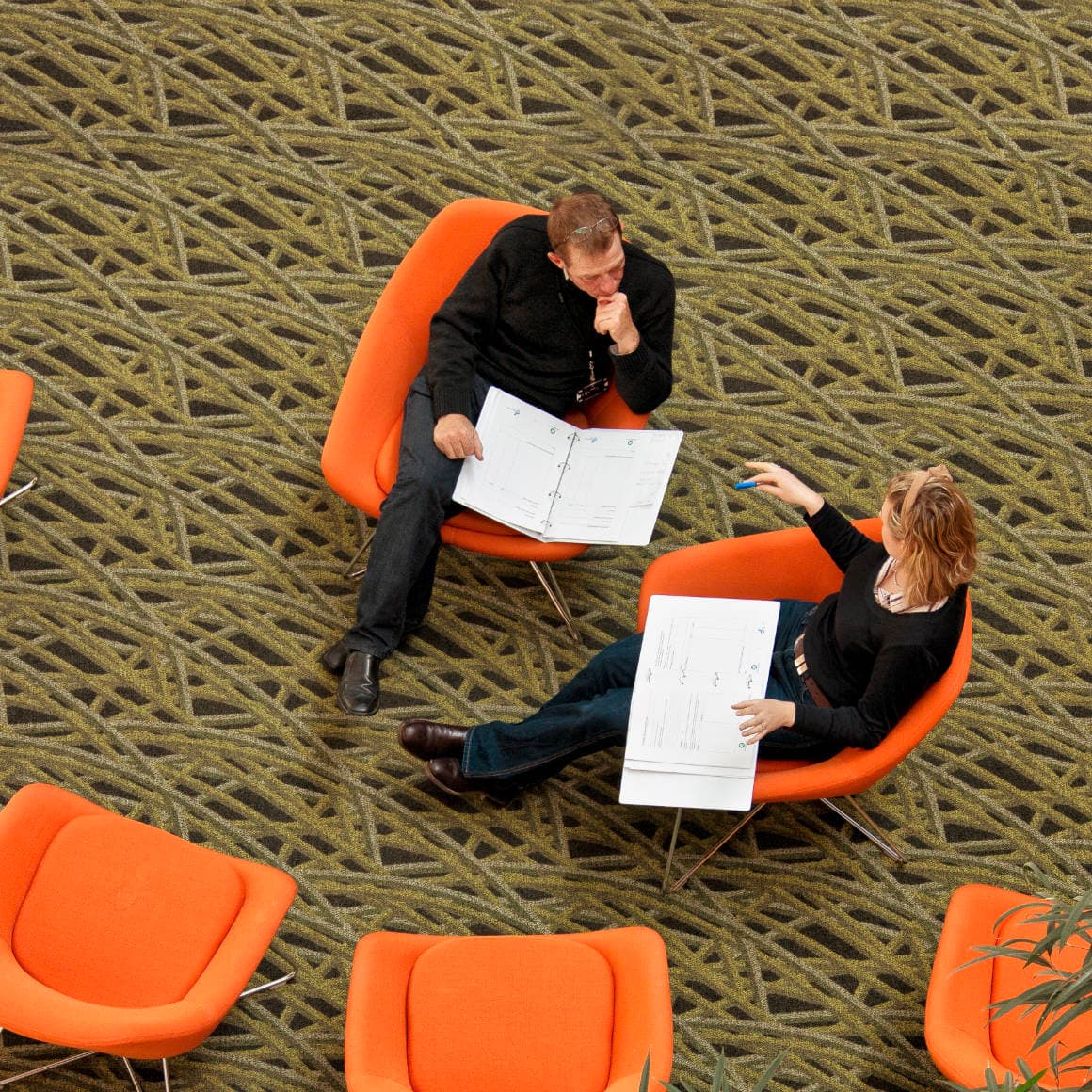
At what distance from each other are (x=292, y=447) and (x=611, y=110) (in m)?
1.59

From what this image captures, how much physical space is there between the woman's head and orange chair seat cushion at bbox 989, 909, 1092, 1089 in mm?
767

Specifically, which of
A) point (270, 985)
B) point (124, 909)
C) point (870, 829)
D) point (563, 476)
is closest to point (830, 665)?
point (870, 829)

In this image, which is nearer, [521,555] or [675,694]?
[675,694]

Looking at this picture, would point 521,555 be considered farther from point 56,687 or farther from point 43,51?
point 43,51

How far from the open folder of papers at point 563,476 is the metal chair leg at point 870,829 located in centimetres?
93

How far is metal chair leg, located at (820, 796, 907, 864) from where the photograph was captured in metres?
3.76

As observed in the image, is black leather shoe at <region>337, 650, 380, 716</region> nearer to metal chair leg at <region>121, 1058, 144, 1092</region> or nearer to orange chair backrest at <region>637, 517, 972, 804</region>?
orange chair backrest at <region>637, 517, 972, 804</region>

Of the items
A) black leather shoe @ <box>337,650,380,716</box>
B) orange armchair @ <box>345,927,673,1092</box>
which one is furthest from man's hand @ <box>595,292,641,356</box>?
orange armchair @ <box>345,927,673,1092</box>

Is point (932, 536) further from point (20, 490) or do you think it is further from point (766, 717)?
point (20, 490)

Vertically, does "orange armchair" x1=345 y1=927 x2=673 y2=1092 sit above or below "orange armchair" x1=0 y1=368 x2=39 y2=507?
below

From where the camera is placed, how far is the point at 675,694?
3359mm

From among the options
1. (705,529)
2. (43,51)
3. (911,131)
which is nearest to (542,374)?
(705,529)

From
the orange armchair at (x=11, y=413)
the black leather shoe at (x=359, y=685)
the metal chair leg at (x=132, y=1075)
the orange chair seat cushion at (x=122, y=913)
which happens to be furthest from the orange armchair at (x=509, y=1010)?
the orange armchair at (x=11, y=413)

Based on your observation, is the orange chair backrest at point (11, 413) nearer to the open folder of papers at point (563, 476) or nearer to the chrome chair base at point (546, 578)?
the chrome chair base at point (546, 578)
